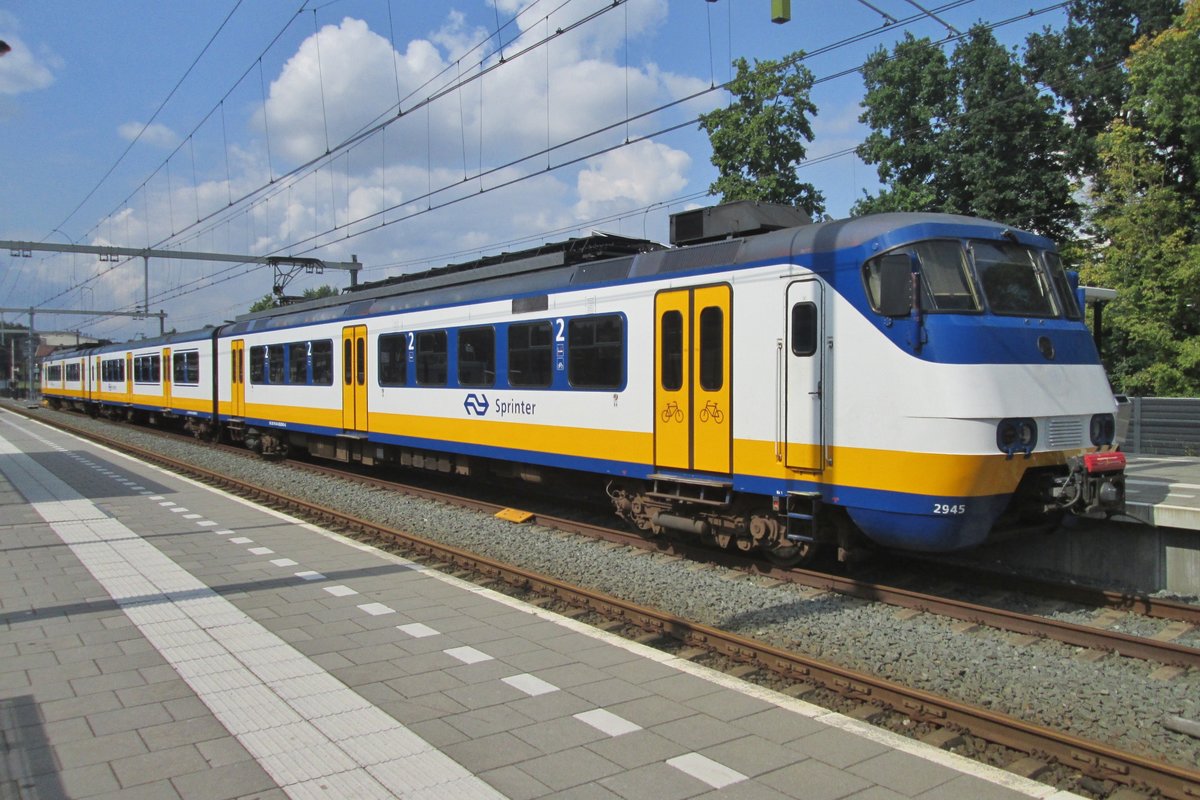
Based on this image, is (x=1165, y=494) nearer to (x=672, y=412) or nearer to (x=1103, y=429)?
(x=1103, y=429)

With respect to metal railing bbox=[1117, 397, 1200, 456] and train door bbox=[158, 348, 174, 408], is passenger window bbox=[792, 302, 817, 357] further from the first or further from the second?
train door bbox=[158, 348, 174, 408]

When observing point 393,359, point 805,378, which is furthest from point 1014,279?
point 393,359

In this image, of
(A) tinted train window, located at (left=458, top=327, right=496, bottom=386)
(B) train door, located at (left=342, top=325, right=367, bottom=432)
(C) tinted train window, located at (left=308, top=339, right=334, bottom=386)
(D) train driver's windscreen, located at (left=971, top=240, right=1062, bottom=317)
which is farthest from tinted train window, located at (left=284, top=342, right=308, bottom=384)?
(D) train driver's windscreen, located at (left=971, top=240, right=1062, bottom=317)

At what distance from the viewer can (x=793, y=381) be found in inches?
302

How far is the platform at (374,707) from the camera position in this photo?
4.02 meters

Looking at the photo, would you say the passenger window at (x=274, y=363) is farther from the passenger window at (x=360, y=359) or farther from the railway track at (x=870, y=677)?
the railway track at (x=870, y=677)

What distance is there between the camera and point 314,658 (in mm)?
5832

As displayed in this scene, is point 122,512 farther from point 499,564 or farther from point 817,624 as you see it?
point 817,624

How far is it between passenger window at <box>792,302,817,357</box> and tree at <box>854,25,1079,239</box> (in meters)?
24.4

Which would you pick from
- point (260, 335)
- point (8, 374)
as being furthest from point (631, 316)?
point (8, 374)

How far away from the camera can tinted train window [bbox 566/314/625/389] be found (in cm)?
965

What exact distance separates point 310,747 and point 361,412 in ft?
37.3

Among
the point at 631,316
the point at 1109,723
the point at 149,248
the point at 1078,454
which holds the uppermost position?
the point at 149,248

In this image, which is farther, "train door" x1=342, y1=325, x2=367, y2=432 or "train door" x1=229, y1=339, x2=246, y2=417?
"train door" x1=229, y1=339, x2=246, y2=417
